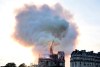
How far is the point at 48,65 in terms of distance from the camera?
17900 cm

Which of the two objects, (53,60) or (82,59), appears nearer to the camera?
(82,59)

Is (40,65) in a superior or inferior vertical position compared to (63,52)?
inferior

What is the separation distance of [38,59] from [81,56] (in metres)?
33.0

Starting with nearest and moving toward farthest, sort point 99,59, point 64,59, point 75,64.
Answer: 1. point 75,64
2. point 99,59
3. point 64,59

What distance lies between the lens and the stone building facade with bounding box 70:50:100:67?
566 ft

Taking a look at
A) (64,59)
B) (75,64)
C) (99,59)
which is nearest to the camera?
(75,64)

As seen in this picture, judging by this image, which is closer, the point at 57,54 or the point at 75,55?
the point at 75,55

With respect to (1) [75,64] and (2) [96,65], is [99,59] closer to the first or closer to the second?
(2) [96,65]

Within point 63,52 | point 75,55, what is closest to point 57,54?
point 63,52

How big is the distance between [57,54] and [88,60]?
2567cm

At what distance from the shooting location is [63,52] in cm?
19488

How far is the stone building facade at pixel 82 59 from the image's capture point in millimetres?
172650

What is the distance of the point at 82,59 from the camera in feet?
571

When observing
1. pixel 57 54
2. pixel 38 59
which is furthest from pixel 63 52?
pixel 38 59
